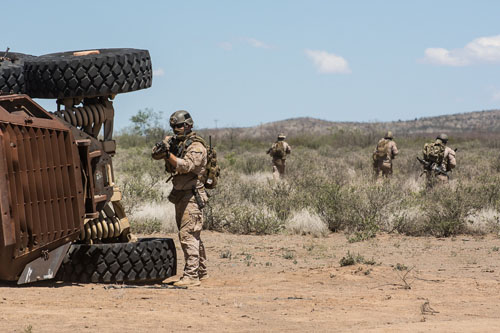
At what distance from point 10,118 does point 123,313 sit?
6.93 ft

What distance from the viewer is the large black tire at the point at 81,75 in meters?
8.90

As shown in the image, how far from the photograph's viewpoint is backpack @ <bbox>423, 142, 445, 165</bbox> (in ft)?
66.2

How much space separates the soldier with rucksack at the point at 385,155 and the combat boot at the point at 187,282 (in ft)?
50.5

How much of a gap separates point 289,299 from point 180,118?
251cm

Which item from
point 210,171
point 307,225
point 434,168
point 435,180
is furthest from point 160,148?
point 434,168

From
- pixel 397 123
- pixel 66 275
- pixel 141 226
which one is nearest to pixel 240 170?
pixel 141 226

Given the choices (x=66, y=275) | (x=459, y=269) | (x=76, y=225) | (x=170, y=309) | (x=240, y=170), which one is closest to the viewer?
(x=170, y=309)

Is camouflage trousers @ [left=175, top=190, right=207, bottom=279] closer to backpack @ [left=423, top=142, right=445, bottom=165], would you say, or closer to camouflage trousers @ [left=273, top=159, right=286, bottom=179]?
backpack @ [left=423, top=142, right=445, bottom=165]

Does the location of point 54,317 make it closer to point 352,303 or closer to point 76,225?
point 76,225

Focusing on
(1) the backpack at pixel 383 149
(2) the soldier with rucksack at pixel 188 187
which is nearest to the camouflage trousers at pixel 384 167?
(1) the backpack at pixel 383 149

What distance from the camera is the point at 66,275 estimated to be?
9.00 metres

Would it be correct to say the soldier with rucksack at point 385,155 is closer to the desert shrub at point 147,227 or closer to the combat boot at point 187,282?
the desert shrub at point 147,227

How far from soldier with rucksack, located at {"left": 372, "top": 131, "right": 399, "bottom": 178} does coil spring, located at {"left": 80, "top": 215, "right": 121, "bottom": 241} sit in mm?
15317

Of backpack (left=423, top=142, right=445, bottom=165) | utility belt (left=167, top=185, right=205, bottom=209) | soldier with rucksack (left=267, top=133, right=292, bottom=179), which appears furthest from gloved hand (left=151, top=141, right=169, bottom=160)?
soldier with rucksack (left=267, top=133, right=292, bottom=179)
